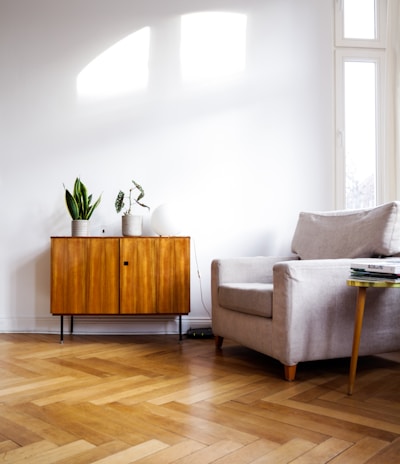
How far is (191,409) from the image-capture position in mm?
1824

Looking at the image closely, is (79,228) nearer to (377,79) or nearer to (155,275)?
(155,275)

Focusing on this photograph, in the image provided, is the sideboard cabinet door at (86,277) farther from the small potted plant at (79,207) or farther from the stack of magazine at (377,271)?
the stack of magazine at (377,271)

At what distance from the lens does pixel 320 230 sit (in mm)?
2918

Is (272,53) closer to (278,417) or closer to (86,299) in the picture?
(86,299)

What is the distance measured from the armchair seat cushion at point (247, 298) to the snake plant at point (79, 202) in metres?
1.08

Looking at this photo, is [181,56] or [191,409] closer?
[191,409]

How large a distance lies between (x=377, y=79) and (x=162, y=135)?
1.66 m

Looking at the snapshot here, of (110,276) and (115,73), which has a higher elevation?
(115,73)

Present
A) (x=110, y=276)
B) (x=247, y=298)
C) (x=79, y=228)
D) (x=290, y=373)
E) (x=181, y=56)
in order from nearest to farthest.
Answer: (x=290, y=373) < (x=247, y=298) < (x=110, y=276) < (x=79, y=228) < (x=181, y=56)

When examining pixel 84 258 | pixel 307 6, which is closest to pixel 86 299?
pixel 84 258

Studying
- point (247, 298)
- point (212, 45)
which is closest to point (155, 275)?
point (247, 298)

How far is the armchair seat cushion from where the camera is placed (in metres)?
2.36

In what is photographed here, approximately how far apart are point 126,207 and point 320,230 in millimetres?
1377

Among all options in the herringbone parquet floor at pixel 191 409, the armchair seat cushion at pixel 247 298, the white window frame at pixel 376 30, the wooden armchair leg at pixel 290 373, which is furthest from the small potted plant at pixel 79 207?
the white window frame at pixel 376 30
